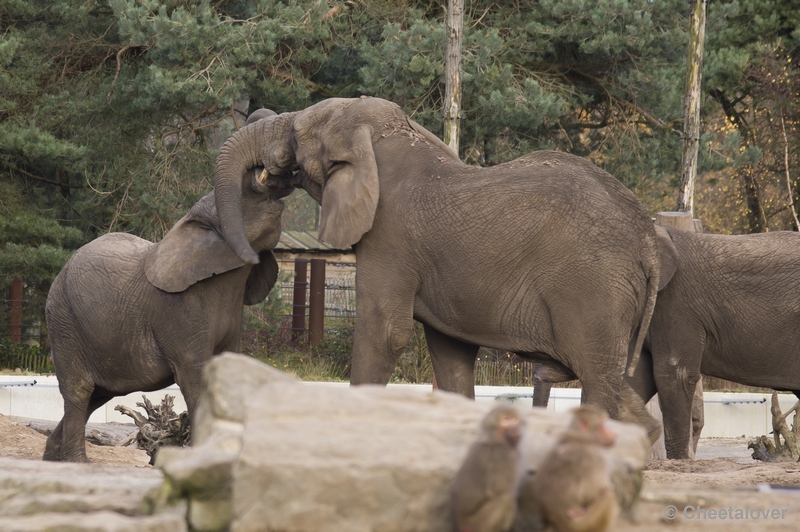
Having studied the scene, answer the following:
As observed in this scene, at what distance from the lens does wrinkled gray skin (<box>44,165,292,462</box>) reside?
309 inches

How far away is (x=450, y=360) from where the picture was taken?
7711mm

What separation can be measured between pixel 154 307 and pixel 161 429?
2.61 meters

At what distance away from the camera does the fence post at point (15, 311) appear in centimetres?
1817

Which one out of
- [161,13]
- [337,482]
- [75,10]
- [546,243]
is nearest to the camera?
[337,482]

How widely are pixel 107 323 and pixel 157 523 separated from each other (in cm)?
394

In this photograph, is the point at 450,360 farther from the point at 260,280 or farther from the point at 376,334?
the point at 260,280

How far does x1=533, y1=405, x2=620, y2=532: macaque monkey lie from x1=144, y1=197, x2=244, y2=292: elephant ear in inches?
169

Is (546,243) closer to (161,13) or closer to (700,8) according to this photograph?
(700,8)

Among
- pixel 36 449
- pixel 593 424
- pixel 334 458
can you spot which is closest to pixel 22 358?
pixel 36 449

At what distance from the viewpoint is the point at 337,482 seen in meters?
4.21

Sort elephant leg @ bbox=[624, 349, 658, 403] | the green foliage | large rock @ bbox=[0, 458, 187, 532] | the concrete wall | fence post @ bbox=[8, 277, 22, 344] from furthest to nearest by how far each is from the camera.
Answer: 1. fence post @ bbox=[8, 277, 22, 344]
2. the green foliage
3. the concrete wall
4. elephant leg @ bbox=[624, 349, 658, 403]
5. large rock @ bbox=[0, 458, 187, 532]

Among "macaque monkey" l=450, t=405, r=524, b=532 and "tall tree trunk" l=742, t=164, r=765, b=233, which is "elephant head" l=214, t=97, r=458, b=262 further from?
"tall tree trunk" l=742, t=164, r=765, b=233

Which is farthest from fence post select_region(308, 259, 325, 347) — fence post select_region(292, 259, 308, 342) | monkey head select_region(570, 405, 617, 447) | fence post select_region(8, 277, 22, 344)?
monkey head select_region(570, 405, 617, 447)

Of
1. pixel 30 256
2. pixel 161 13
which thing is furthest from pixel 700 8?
pixel 30 256
